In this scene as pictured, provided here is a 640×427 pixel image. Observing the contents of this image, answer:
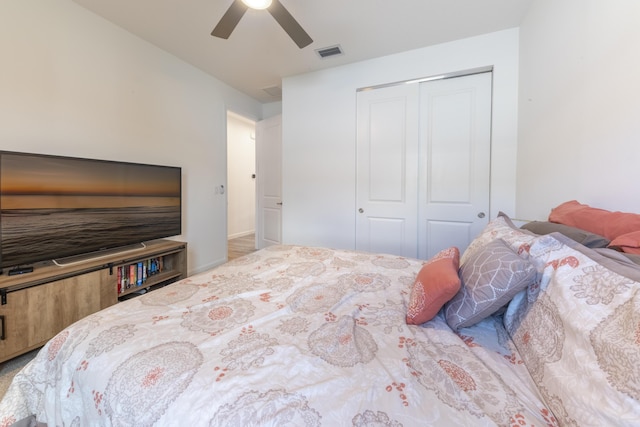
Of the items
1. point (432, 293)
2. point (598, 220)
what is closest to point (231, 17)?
point (432, 293)

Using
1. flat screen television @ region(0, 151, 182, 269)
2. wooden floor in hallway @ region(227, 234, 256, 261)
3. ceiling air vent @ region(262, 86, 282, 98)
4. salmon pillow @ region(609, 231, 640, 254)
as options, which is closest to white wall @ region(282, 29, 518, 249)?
ceiling air vent @ region(262, 86, 282, 98)

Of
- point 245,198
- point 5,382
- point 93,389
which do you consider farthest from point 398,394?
point 245,198

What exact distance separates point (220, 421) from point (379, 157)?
9.19 feet

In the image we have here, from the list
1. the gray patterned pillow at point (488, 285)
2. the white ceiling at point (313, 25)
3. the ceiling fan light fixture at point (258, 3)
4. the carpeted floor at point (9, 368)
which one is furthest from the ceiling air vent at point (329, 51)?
the carpeted floor at point (9, 368)

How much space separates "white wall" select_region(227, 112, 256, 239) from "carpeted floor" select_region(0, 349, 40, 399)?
375 centimetres

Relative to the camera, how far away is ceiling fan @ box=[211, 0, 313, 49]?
160 centimetres

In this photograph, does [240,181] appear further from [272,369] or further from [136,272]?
[272,369]

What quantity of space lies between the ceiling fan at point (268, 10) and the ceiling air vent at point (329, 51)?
0.99 metres

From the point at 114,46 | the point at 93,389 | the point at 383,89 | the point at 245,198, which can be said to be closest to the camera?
the point at 93,389

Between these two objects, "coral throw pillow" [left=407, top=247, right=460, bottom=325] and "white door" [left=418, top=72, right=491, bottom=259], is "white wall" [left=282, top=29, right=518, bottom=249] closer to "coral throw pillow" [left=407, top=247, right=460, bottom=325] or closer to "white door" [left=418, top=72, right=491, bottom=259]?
"white door" [left=418, top=72, right=491, bottom=259]

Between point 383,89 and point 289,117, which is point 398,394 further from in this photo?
point 289,117

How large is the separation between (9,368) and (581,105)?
12.3ft

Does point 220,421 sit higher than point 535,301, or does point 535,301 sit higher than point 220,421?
point 535,301

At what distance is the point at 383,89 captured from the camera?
293 centimetres
